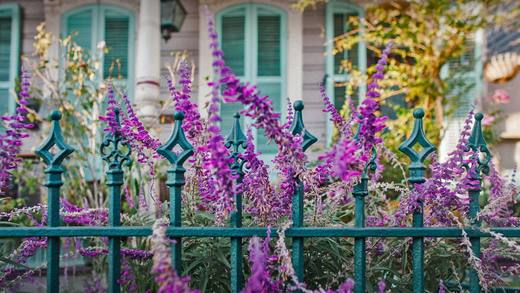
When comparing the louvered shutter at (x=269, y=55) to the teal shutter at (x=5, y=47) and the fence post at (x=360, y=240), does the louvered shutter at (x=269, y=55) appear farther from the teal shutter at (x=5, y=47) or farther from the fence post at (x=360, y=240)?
the fence post at (x=360, y=240)

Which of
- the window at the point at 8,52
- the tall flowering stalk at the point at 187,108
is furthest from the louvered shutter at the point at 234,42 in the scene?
the tall flowering stalk at the point at 187,108

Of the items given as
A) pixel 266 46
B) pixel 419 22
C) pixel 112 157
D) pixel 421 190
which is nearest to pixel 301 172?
pixel 421 190

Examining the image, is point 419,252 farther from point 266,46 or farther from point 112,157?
point 266,46

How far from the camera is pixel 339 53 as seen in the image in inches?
263

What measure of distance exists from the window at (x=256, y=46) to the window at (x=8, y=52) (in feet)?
8.53

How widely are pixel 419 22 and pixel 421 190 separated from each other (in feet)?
15.4

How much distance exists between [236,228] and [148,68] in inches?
131

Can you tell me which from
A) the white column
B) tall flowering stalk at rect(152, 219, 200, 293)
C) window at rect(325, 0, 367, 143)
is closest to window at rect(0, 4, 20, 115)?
the white column

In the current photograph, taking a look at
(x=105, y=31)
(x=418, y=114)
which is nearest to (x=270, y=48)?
(x=105, y=31)

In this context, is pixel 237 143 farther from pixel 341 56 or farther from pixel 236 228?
pixel 341 56

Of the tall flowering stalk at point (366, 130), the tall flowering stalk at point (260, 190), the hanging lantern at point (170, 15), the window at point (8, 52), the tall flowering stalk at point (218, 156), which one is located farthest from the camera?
the window at point (8, 52)

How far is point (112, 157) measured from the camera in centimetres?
166

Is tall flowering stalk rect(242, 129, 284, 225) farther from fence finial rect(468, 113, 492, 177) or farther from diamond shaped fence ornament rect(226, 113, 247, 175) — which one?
fence finial rect(468, 113, 492, 177)

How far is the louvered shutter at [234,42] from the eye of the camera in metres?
6.85
